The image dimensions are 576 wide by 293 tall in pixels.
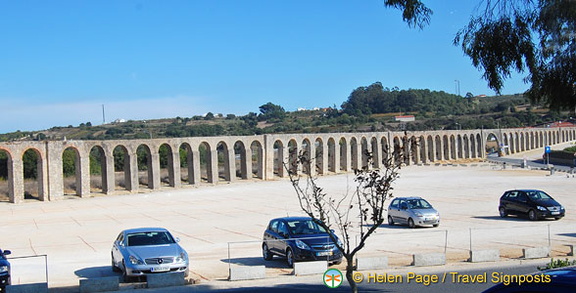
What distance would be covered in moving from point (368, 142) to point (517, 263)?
59410 mm

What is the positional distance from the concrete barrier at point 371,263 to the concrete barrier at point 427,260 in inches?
31.8

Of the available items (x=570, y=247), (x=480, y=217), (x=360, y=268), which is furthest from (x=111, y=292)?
(x=480, y=217)

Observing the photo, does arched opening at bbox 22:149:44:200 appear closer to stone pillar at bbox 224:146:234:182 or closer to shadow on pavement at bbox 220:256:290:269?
stone pillar at bbox 224:146:234:182

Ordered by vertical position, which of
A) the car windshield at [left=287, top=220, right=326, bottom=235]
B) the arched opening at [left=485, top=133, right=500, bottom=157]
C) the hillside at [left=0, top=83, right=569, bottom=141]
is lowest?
the arched opening at [left=485, top=133, right=500, bottom=157]

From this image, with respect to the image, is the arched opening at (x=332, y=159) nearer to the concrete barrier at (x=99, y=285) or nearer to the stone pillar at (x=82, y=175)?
the stone pillar at (x=82, y=175)

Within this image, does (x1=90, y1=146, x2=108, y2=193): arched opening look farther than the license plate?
Yes

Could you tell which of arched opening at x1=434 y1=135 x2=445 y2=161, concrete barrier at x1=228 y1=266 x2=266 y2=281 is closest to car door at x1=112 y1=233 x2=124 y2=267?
concrete barrier at x1=228 y1=266 x2=266 y2=281

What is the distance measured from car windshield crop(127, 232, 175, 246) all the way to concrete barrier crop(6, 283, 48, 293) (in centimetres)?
259

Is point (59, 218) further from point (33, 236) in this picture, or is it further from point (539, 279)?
point (539, 279)

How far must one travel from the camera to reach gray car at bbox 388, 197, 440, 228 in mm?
22156

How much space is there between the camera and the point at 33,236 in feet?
77.1

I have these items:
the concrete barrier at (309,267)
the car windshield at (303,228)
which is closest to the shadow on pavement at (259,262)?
the car windshield at (303,228)

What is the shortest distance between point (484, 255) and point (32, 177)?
5253 centimetres

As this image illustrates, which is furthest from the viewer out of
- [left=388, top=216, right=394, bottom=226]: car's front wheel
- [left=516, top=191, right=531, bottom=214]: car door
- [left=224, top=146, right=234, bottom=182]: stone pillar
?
[left=224, top=146, right=234, bottom=182]: stone pillar
